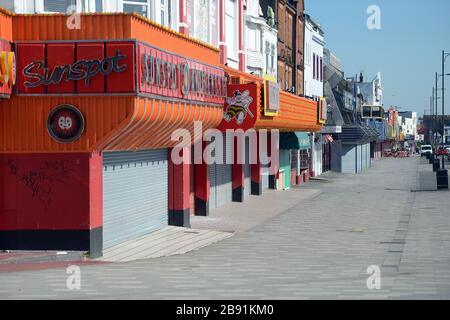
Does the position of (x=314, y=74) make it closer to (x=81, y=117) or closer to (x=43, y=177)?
(x=43, y=177)

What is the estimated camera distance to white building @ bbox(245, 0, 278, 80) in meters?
37.7

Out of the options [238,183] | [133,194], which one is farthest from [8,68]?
[238,183]

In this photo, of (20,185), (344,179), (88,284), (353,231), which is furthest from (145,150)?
(344,179)

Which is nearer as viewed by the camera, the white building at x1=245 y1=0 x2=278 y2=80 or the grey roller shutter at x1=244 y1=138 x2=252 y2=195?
the white building at x1=245 y1=0 x2=278 y2=80

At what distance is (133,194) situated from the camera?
2178 centimetres

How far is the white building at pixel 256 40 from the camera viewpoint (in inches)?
1485

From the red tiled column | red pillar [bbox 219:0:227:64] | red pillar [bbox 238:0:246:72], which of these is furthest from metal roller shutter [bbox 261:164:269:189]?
the red tiled column

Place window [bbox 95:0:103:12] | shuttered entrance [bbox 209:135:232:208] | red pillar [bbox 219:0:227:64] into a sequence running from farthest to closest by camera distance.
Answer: shuttered entrance [bbox 209:135:232:208] → red pillar [bbox 219:0:227:64] → window [bbox 95:0:103:12]

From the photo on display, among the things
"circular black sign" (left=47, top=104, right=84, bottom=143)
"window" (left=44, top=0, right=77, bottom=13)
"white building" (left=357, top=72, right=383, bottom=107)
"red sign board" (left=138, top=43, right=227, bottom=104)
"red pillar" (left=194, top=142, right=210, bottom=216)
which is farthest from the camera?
"white building" (left=357, top=72, right=383, bottom=107)

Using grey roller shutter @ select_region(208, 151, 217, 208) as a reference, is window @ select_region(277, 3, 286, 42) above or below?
above

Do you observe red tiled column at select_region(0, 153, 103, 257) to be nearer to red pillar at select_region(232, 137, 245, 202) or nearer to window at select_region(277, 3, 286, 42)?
red pillar at select_region(232, 137, 245, 202)

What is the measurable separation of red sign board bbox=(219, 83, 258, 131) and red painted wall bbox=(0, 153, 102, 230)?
8.80 m
